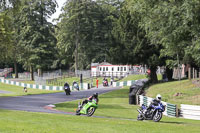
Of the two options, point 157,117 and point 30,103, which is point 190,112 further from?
point 30,103

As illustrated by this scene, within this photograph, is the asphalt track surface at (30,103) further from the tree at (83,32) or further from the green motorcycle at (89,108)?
the tree at (83,32)

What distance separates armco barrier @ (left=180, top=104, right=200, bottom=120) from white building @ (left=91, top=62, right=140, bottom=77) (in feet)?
172

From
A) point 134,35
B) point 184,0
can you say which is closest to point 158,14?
point 184,0

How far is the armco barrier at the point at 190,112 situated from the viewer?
21.7 metres

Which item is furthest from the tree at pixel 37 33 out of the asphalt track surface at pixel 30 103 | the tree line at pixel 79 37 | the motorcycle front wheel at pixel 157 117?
the motorcycle front wheel at pixel 157 117

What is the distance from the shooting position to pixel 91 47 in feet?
272

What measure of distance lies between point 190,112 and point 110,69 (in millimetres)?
56530

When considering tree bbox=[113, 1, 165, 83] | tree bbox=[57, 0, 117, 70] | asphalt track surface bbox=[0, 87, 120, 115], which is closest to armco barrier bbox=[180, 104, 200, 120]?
asphalt track surface bbox=[0, 87, 120, 115]

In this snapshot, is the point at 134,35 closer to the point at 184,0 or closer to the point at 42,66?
the point at 184,0

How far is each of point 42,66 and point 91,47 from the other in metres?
12.3

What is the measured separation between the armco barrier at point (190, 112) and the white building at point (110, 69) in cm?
5256

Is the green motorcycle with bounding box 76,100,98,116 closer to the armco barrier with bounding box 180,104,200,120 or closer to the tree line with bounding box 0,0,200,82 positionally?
the armco barrier with bounding box 180,104,200,120

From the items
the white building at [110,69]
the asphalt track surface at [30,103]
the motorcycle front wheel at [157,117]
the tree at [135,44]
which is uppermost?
the tree at [135,44]

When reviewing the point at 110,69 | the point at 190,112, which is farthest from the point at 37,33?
the point at 190,112
